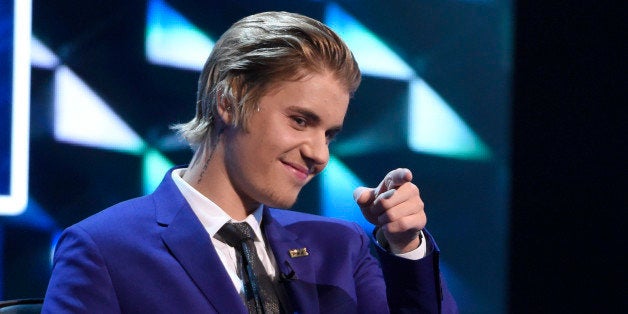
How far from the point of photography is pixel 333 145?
8.16 feet

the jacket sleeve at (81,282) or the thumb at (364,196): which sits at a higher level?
the thumb at (364,196)

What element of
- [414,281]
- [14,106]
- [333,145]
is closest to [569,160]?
[333,145]

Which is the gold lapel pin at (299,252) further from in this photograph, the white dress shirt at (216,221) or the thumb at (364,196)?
the thumb at (364,196)

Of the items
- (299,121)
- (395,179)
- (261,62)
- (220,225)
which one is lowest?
(220,225)

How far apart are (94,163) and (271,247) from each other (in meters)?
0.62

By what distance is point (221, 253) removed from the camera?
5.73 feet

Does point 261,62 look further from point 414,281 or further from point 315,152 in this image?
point 414,281

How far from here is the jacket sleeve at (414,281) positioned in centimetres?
169

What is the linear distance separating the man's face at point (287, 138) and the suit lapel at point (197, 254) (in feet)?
0.47

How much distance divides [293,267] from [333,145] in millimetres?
757

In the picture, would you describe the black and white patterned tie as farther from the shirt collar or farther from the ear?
the ear

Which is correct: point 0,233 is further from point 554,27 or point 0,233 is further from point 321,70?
point 554,27

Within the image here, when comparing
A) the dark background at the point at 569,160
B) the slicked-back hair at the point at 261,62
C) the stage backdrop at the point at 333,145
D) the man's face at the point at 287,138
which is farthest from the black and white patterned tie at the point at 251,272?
the dark background at the point at 569,160

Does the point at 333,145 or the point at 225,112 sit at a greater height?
the point at 225,112
